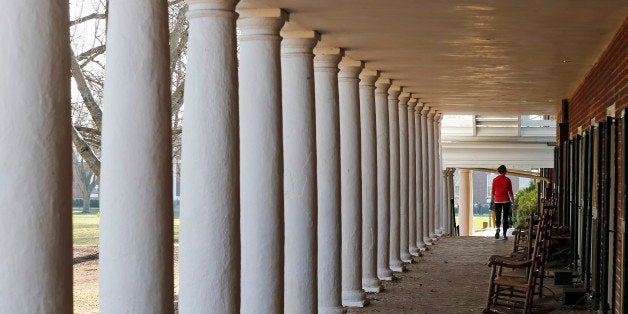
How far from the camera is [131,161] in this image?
8484 mm

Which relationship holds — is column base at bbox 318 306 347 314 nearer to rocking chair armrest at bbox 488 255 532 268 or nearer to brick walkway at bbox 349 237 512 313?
brick walkway at bbox 349 237 512 313

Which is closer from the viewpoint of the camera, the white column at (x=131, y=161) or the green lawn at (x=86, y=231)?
the white column at (x=131, y=161)

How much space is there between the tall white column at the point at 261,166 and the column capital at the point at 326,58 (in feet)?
13.5

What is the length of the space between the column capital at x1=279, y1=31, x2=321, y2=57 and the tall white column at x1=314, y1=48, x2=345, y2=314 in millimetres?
1673

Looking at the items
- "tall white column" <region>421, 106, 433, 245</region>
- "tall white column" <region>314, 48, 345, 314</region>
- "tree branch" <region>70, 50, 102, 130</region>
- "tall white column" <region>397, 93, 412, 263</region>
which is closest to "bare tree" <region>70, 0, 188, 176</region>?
"tree branch" <region>70, 50, 102, 130</region>

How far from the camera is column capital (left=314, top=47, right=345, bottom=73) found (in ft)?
57.0

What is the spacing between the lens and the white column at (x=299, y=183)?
15.0m

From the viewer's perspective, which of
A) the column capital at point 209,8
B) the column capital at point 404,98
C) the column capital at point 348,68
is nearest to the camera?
the column capital at point 209,8

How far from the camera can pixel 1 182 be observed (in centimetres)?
615

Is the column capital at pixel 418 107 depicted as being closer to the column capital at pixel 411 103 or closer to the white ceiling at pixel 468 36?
the column capital at pixel 411 103

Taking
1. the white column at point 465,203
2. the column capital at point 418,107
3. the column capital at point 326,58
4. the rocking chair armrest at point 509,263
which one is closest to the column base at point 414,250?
the column capital at point 418,107

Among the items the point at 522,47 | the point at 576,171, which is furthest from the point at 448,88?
the point at 522,47

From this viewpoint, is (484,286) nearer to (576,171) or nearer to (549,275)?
(549,275)

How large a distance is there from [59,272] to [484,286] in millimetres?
15903
